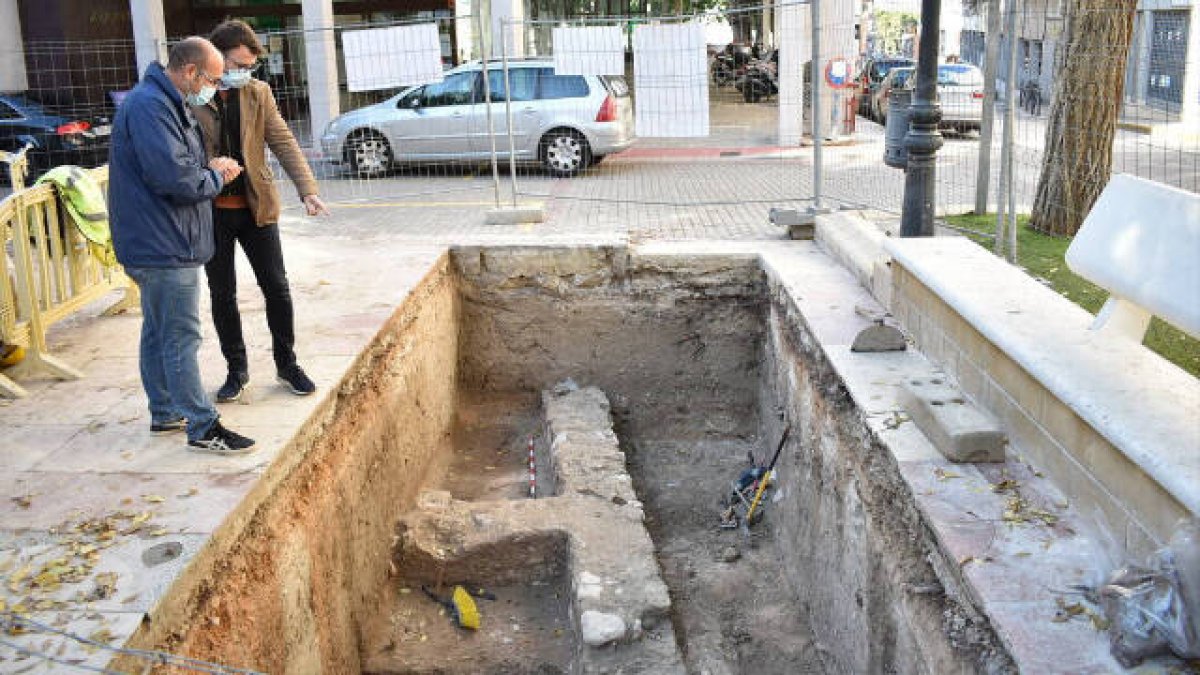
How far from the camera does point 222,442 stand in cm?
520

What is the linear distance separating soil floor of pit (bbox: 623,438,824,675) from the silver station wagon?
25.7 ft

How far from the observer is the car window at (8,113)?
16.5 metres

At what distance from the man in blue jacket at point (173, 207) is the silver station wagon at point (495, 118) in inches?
425

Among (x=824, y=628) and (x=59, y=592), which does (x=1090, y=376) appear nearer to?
(x=824, y=628)

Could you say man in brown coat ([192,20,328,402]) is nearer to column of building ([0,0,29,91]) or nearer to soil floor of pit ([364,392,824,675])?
soil floor of pit ([364,392,824,675])

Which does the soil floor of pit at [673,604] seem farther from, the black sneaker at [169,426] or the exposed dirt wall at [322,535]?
the black sneaker at [169,426]

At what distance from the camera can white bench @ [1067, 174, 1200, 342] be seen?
13.3 ft

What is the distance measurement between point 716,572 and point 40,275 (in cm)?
476

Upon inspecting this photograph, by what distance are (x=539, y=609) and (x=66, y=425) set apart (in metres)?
2.86

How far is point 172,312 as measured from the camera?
5121 mm

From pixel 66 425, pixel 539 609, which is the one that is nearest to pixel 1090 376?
pixel 539 609

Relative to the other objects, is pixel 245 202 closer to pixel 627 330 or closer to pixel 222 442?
pixel 222 442

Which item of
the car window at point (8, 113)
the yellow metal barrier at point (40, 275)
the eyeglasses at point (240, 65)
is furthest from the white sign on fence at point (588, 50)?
the car window at point (8, 113)

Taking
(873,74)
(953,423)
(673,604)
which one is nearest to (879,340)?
(953,423)
